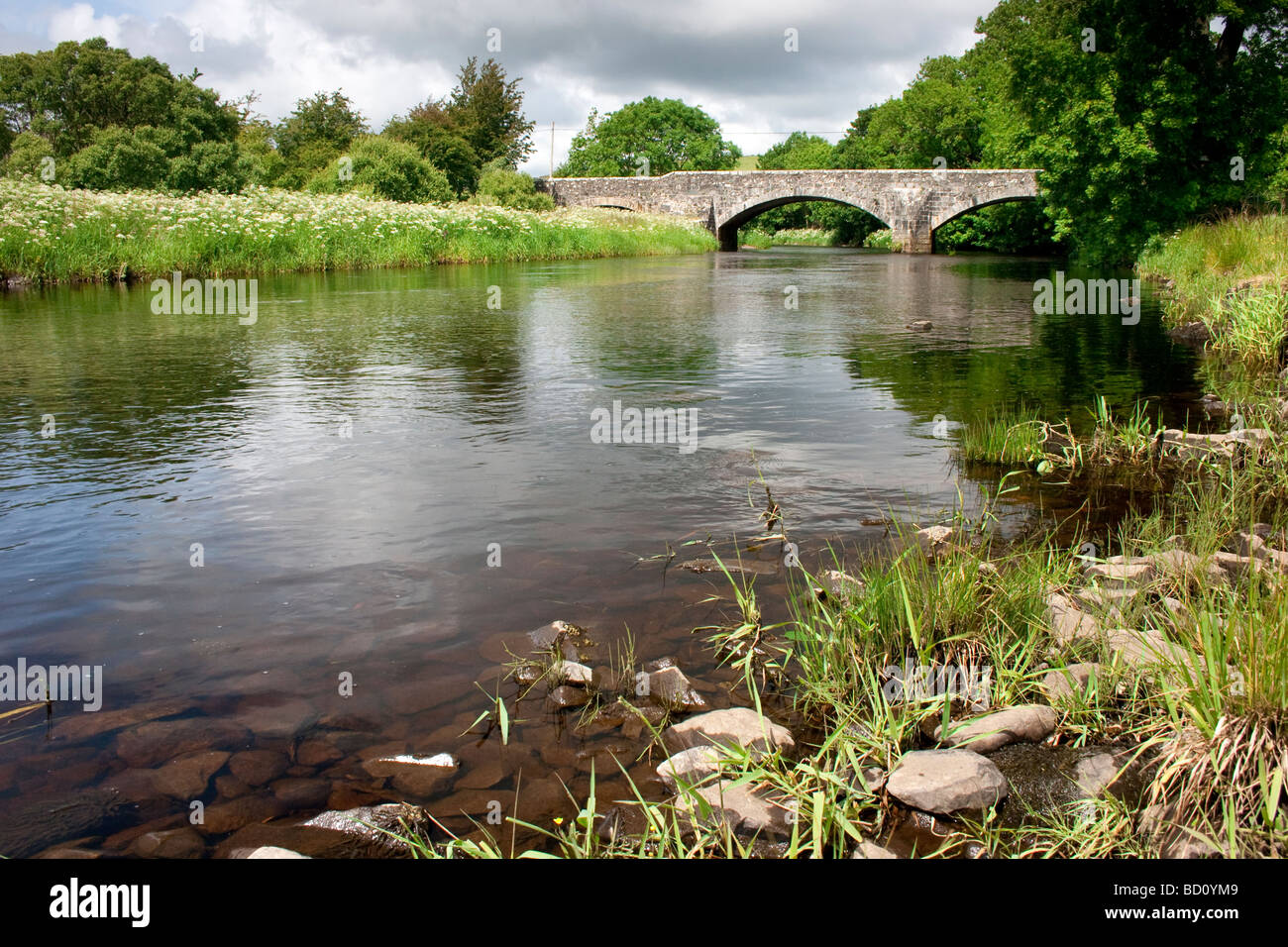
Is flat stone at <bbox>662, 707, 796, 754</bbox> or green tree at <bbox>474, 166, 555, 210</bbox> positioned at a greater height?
green tree at <bbox>474, 166, 555, 210</bbox>

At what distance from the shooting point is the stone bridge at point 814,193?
49.3m

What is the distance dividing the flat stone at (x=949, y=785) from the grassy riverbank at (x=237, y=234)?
74.8 feet

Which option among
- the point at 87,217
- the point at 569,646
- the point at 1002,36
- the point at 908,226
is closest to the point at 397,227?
the point at 87,217

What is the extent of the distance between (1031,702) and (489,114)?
210ft

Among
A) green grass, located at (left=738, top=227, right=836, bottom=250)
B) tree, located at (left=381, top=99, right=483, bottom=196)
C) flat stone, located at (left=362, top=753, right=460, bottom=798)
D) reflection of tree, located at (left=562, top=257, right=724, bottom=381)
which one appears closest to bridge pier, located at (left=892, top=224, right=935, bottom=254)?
green grass, located at (left=738, top=227, right=836, bottom=250)

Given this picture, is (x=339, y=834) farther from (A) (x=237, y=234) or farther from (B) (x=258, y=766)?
(A) (x=237, y=234)

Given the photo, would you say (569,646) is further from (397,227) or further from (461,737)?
(397,227)

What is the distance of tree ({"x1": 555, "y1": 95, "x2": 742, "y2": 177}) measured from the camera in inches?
3784

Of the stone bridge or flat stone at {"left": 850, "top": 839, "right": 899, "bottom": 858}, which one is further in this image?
the stone bridge

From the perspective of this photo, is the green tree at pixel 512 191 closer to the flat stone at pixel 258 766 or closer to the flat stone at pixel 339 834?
the flat stone at pixel 258 766

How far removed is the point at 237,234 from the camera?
23.5 metres

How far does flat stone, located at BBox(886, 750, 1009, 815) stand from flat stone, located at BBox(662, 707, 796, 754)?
1.55ft

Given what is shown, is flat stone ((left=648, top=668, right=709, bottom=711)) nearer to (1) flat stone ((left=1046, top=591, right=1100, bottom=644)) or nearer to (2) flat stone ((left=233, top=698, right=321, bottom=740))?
(2) flat stone ((left=233, top=698, right=321, bottom=740))

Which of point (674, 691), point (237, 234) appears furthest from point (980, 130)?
point (674, 691)
